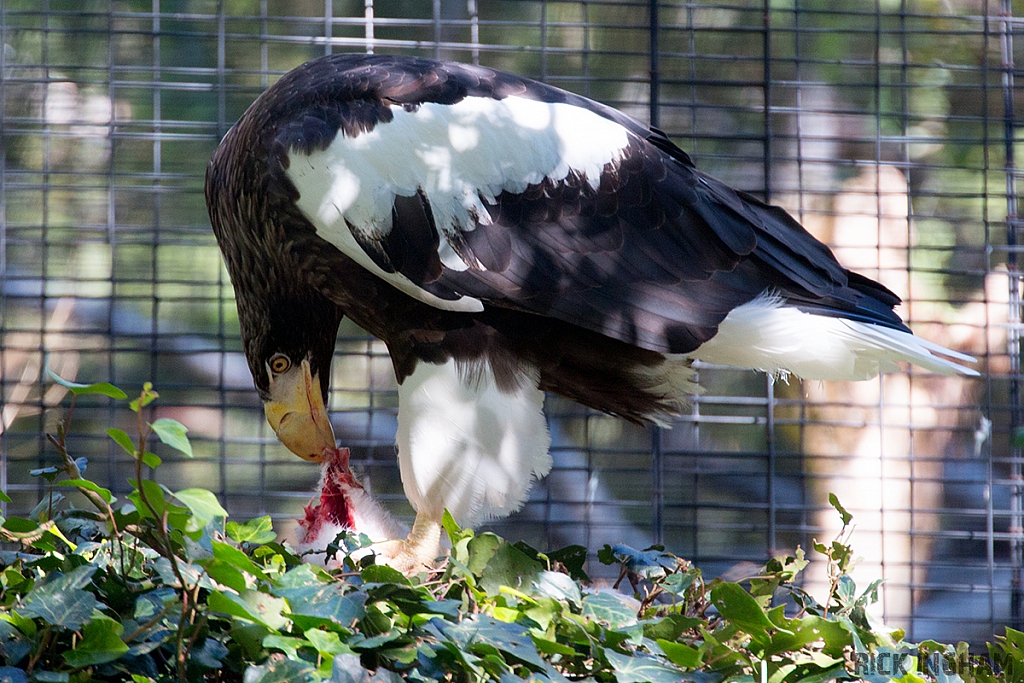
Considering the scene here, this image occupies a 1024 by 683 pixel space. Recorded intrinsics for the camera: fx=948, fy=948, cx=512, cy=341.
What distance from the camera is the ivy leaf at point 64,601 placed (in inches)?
37.8

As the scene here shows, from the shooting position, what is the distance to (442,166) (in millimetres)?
2041

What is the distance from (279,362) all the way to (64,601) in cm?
145

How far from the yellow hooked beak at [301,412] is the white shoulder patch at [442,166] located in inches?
19.3

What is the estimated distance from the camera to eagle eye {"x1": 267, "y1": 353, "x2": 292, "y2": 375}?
7.85 feet

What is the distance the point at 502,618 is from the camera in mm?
1251

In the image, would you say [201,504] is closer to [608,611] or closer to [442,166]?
[608,611]

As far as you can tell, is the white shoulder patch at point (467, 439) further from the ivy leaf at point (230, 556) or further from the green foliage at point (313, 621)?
the ivy leaf at point (230, 556)

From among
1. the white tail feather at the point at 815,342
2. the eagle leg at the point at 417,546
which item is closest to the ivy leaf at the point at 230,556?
the eagle leg at the point at 417,546

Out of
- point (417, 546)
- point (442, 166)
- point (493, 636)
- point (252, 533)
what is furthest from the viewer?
point (417, 546)

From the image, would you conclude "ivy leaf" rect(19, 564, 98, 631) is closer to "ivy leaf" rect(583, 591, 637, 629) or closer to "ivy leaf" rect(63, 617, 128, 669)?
"ivy leaf" rect(63, 617, 128, 669)

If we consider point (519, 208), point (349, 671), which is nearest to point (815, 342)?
point (519, 208)

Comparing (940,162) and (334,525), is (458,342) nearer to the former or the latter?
(334,525)

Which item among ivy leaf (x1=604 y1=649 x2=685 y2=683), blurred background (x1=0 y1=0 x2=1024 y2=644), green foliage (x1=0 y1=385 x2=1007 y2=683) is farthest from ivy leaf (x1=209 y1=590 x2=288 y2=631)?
blurred background (x1=0 y1=0 x2=1024 y2=644)

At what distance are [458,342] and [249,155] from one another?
0.63 meters
